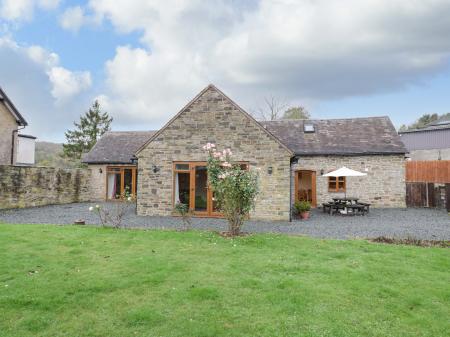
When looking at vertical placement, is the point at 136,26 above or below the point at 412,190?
above

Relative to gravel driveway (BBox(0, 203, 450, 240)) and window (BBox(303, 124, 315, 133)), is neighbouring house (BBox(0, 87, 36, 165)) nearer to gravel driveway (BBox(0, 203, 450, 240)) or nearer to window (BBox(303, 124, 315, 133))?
gravel driveway (BBox(0, 203, 450, 240))

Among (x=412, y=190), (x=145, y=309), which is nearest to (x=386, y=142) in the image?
(x=412, y=190)

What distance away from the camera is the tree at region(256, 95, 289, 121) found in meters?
42.9

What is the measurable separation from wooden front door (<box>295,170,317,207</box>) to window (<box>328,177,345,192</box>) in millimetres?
1045

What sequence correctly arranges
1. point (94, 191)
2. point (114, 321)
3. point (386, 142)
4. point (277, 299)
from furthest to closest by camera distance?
point (94, 191)
point (386, 142)
point (277, 299)
point (114, 321)

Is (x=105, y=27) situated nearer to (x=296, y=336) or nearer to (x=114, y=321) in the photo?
(x=114, y=321)

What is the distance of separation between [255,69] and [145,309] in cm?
1948

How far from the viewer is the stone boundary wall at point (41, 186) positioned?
1764 centimetres

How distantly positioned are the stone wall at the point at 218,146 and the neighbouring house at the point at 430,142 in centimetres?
2679

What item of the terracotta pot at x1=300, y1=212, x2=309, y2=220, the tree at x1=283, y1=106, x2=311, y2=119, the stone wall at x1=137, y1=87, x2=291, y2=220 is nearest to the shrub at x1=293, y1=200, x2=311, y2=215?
the terracotta pot at x1=300, y1=212, x2=309, y2=220

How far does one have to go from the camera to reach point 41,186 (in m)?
19.9

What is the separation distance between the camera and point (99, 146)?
25672mm

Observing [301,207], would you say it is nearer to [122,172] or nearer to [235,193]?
[235,193]

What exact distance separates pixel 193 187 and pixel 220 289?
10.2 meters
